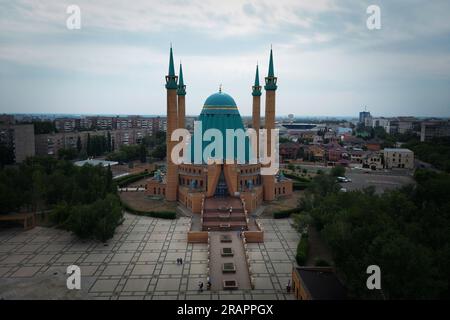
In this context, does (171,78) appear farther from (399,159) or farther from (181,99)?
(399,159)

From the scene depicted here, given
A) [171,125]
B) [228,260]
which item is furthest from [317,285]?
[171,125]

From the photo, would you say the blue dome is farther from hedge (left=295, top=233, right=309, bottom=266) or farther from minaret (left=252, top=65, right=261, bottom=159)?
hedge (left=295, top=233, right=309, bottom=266)

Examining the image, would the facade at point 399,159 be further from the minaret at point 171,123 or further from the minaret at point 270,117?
the minaret at point 171,123

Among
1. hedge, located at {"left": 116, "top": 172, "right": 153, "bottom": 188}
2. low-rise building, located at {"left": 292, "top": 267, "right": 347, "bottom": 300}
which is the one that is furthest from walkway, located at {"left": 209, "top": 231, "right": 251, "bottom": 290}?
hedge, located at {"left": 116, "top": 172, "right": 153, "bottom": 188}

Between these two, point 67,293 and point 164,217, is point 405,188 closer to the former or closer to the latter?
point 164,217

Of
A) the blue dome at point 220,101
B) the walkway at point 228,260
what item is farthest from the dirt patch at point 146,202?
the blue dome at point 220,101

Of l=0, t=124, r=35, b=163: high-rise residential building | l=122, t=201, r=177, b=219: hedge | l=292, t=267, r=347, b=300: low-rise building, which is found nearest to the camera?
l=292, t=267, r=347, b=300: low-rise building
